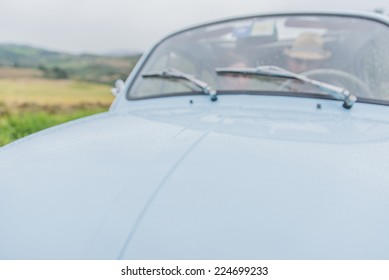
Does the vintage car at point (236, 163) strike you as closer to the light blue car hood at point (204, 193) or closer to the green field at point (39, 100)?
the light blue car hood at point (204, 193)

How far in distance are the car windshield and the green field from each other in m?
4.16

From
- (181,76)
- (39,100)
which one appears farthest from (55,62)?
(181,76)

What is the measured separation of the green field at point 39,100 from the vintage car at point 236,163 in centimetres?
467

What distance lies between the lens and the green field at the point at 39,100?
22.8 ft

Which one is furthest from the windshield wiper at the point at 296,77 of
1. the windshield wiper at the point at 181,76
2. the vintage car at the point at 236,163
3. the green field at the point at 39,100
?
the green field at the point at 39,100

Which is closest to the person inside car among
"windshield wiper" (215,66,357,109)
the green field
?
"windshield wiper" (215,66,357,109)

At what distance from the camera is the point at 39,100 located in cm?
729

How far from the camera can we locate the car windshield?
2182 mm

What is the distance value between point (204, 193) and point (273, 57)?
133 cm

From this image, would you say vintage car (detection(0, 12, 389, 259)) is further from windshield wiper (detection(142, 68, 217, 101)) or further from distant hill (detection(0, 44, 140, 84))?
distant hill (detection(0, 44, 140, 84))

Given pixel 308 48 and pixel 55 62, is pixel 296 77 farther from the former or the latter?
pixel 55 62
